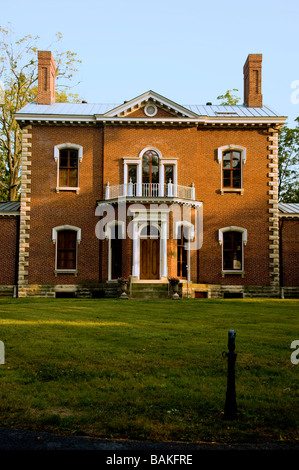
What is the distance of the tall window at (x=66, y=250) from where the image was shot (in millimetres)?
25750

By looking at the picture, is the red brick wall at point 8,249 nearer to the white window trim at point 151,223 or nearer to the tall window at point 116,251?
the tall window at point 116,251

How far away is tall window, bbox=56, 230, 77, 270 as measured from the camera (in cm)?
2575

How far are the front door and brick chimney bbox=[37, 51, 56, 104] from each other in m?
10.1

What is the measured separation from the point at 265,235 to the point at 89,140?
34.3 feet

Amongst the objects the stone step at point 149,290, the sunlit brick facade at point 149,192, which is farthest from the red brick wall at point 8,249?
the stone step at point 149,290

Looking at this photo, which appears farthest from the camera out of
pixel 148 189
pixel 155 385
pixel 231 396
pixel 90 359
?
pixel 148 189

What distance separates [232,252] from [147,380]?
64.3 feet

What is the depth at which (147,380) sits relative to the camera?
718 centimetres

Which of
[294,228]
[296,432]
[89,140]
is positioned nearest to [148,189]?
[89,140]

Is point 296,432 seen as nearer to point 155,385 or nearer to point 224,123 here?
point 155,385

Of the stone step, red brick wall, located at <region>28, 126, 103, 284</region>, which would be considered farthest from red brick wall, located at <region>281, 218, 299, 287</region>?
red brick wall, located at <region>28, 126, 103, 284</region>

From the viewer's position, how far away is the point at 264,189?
26453 mm

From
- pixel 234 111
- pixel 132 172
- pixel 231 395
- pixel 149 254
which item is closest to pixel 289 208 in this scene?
pixel 234 111

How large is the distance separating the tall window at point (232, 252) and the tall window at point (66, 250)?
307 inches
